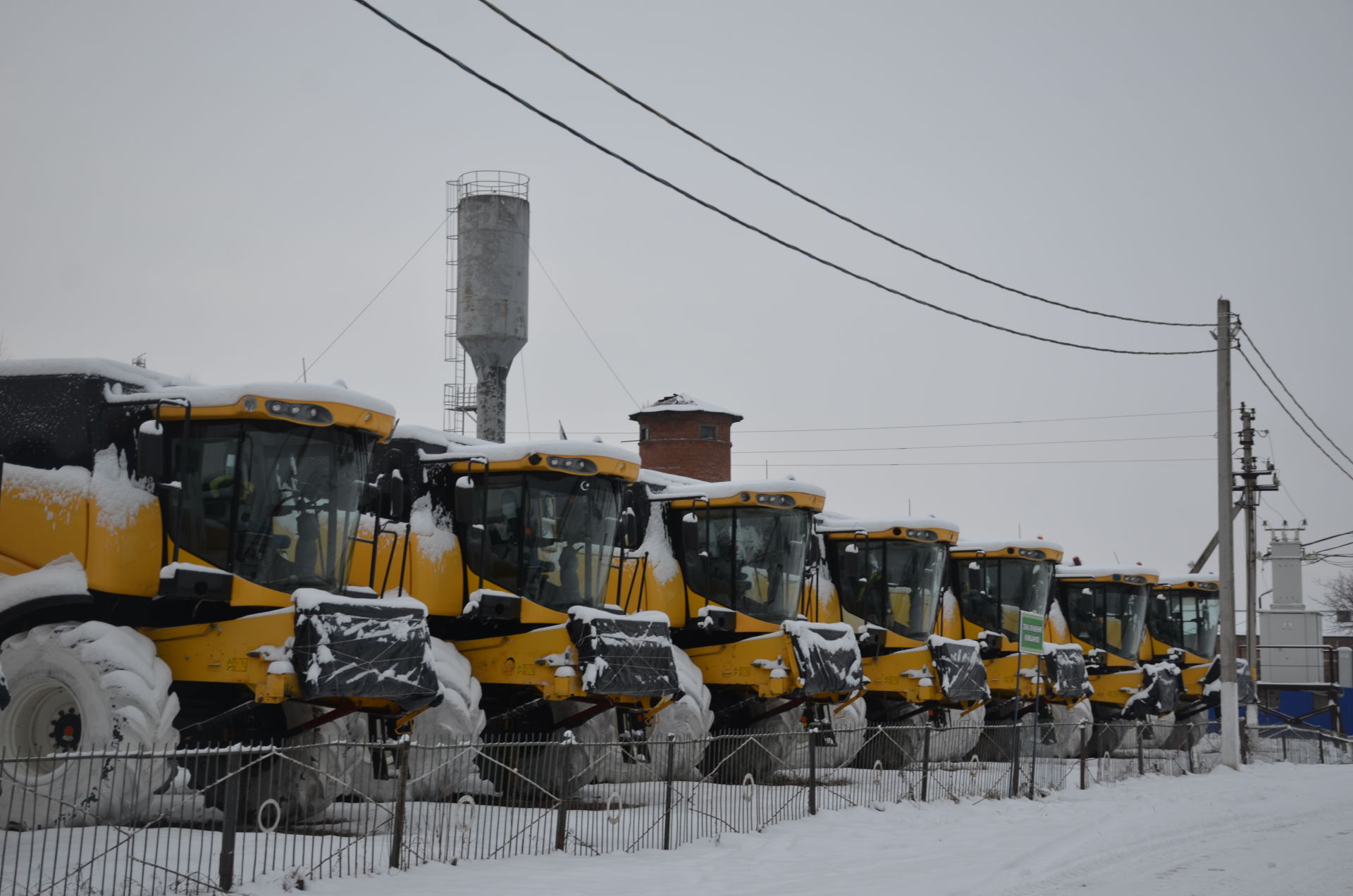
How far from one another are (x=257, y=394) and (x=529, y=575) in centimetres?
422

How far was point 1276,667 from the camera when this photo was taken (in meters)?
43.5

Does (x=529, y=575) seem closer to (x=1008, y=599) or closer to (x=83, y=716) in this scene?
(x=83, y=716)

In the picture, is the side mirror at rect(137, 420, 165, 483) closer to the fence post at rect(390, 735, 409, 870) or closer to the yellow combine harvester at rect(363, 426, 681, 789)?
the fence post at rect(390, 735, 409, 870)

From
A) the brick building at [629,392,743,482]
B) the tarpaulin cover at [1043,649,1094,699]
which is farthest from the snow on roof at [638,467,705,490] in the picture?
the brick building at [629,392,743,482]

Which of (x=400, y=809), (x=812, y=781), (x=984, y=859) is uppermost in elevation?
(x=400, y=809)

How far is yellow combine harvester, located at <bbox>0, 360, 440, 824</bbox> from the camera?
11.3m

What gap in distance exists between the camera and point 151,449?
36.8 ft

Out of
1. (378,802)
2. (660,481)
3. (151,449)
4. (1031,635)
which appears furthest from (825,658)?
(151,449)

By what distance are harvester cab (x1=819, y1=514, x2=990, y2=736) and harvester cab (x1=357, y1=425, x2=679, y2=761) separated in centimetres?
626

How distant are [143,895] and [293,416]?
444 cm

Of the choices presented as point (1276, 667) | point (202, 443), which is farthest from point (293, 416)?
point (1276, 667)

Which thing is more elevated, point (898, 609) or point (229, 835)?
point (898, 609)

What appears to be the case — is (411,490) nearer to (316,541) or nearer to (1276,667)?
(316,541)

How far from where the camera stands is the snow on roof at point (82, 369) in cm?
1228
